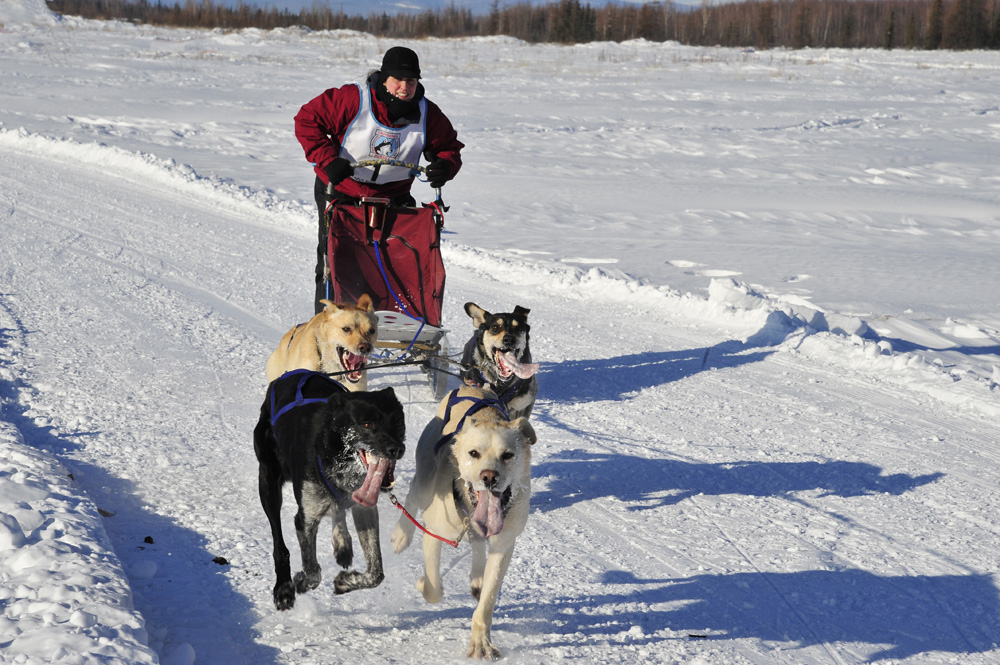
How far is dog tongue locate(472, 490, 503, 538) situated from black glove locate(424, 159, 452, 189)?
132 inches

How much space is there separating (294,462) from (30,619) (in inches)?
38.6

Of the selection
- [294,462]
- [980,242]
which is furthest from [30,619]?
[980,242]

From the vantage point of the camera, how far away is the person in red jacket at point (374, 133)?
5.93m

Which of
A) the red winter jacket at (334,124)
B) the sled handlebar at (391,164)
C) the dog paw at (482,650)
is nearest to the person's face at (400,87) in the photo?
the red winter jacket at (334,124)

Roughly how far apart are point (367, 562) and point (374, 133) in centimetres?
356

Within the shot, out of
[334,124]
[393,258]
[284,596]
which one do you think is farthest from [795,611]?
[334,124]

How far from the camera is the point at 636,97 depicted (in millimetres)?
26625

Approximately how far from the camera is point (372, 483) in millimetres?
3121

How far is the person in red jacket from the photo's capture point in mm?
5926

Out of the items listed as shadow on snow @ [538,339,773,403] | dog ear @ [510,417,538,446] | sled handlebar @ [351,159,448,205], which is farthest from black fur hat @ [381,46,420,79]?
dog ear @ [510,417,538,446]

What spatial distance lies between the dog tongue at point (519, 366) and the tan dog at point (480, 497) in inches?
46.8

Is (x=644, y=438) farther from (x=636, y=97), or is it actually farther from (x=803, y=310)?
(x=636, y=97)

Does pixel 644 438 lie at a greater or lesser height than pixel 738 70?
lesser

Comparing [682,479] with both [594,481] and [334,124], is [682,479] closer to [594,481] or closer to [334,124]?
[594,481]
